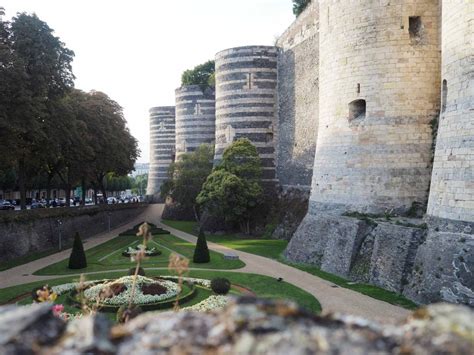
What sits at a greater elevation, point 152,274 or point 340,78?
point 340,78

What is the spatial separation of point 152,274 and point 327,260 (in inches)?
369

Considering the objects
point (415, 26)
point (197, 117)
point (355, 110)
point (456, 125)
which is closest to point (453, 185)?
point (456, 125)

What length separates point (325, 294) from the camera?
2067 centimetres

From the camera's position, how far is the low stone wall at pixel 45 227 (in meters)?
32.1

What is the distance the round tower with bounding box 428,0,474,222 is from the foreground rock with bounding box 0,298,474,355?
14415 mm

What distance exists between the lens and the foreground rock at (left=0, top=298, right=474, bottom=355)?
3.32 metres

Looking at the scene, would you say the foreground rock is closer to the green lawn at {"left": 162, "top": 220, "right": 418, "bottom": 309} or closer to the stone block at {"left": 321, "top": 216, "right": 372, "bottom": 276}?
the green lawn at {"left": 162, "top": 220, "right": 418, "bottom": 309}

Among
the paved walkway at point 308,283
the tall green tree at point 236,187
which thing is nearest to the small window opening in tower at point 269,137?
the tall green tree at point 236,187

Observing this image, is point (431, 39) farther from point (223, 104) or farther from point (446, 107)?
point (223, 104)

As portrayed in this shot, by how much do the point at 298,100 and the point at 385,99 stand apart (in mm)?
17587

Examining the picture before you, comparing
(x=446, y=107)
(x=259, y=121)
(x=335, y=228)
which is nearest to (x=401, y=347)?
(x=446, y=107)

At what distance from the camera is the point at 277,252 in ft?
106

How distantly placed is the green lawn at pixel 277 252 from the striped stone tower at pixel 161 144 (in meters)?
20.4

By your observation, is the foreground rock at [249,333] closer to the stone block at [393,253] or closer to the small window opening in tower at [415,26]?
the stone block at [393,253]
